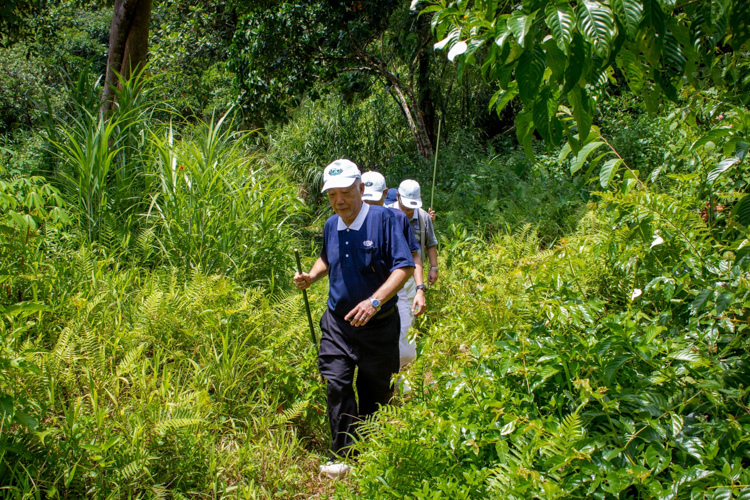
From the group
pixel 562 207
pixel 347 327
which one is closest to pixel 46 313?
pixel 347 327

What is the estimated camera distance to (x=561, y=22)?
142 centimetres

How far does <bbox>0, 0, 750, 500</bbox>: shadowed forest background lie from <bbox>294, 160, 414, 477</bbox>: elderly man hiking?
31 centimetres

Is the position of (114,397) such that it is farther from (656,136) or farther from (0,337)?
(656,136)

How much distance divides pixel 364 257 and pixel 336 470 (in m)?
1.30

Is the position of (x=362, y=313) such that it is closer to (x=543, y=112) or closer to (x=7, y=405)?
(x=7, y=405)

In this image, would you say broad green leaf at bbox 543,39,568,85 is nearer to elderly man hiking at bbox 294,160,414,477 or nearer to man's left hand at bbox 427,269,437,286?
elderly man hiking at bbox 294,160,414,477

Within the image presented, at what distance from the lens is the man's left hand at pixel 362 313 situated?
10.4ft

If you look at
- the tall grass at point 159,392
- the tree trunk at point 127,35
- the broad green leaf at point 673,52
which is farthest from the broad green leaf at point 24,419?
the tree trunk at point 127,35

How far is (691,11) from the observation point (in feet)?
6.64

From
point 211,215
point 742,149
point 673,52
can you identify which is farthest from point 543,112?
point 211,215

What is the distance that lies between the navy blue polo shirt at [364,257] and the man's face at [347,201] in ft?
0.19

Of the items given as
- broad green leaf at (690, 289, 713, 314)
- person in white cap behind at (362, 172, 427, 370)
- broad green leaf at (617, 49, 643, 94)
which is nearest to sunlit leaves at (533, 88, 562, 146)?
broad green leaf at (617, 49, 643, 94)

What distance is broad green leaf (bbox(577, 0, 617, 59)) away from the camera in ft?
4.59

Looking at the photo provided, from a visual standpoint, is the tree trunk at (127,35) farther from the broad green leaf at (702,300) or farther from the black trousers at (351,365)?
the broad green leaf at (702,300)
